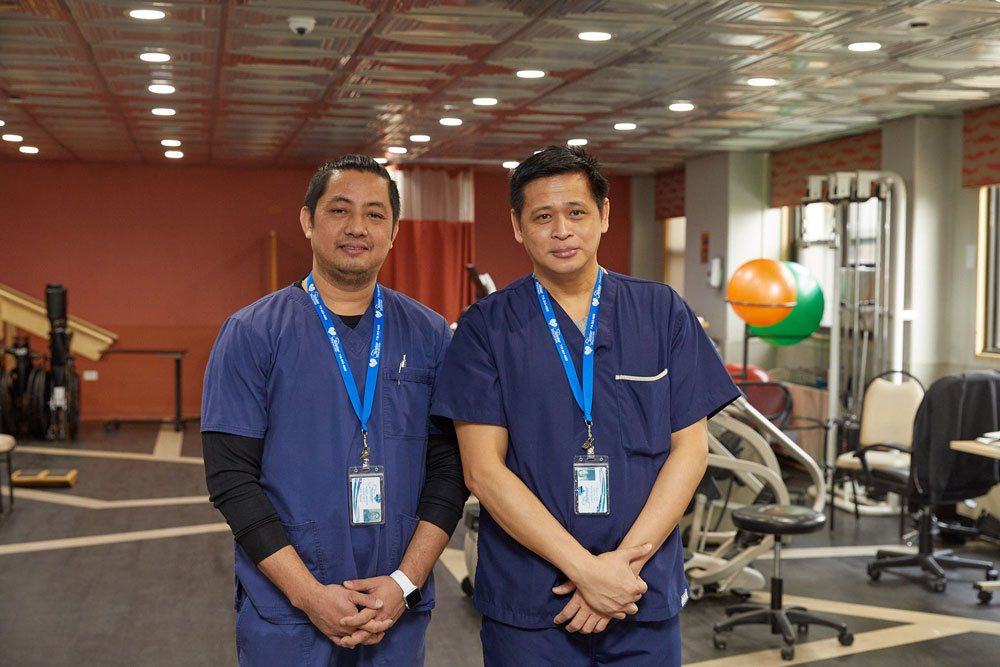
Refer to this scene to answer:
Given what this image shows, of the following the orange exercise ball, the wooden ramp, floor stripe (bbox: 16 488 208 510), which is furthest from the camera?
the wooden ramp

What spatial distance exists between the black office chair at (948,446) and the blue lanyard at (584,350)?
371 centimetres

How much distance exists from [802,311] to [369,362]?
20.5 ft

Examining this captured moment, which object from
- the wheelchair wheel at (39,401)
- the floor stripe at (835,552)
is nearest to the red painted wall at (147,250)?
the wheelchair wheel at (39,401)

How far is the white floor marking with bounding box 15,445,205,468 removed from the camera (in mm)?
8664

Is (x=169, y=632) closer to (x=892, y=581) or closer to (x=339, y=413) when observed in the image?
(x=339, y=413)

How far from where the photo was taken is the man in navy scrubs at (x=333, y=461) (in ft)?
6.33

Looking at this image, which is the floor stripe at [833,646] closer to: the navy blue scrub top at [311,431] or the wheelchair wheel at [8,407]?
the navy blue scrub top at [311,431]

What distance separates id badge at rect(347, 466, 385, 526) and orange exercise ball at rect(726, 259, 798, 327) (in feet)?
19.3

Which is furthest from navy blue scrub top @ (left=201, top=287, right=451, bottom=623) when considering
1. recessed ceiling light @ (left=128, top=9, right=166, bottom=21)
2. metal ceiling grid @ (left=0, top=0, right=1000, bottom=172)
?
recessed ceiling light @ (left=128, top=9, right=166, bottom=21)

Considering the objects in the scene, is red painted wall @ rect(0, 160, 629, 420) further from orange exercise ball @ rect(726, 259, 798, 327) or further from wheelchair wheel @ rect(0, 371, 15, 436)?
orange exercise ball @ rect(726, 259, 798, 327)

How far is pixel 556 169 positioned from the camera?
6.50 ft

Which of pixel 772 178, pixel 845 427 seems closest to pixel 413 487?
pixel 845 427

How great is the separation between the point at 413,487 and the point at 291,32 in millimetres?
3447

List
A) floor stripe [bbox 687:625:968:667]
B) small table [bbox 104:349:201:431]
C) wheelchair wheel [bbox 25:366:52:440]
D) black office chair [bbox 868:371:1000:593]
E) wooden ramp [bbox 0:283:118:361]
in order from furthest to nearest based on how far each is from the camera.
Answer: small table [bbox 104:349:201:431]
wooden ramp [bbox 0:283:118:361]
wheelchair wheel [bbox 25:366:52:440]
black office chair [bbox 868:371:1000:593]
floor stripe [bbox 687:625:968:667]
